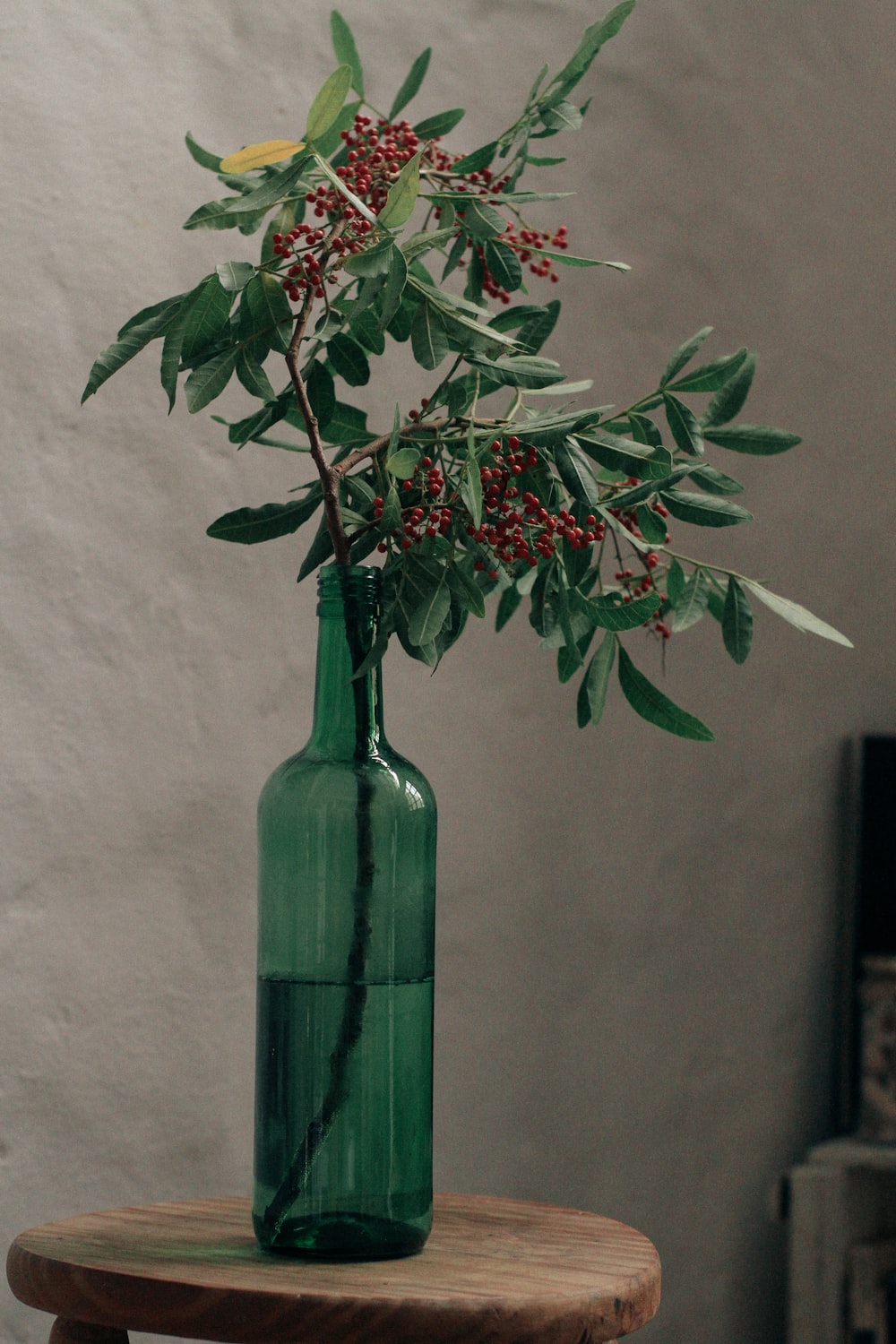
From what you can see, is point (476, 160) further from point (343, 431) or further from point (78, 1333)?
point (78, 1333)

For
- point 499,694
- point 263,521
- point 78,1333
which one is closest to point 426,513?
point 263,521

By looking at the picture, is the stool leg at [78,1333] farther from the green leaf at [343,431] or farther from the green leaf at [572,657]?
the green leaf at [343,431]

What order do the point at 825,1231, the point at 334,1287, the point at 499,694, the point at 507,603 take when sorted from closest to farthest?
the point at 334,1287 → the point at 507,603 → the point at 499,694 → the point at 825,1231

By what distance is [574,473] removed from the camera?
888 millimetres

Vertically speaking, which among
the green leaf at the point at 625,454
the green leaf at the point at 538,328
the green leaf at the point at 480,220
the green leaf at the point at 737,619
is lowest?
the green leaf at the point at 737,619

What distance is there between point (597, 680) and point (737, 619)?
104 millimetres

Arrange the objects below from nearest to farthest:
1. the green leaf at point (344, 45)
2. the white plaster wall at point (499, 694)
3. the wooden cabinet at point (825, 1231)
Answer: the green leaf at point (344, 45) → the white plaster wall at point (499, 694) → the wooden cabinet at point (825, 1231)

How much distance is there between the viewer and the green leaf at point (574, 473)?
0.89m

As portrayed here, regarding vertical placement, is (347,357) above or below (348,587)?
above

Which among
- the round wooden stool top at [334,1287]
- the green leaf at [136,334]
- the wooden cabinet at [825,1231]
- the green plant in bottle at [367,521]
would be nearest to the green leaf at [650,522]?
the green plant in bottle at [367,521]

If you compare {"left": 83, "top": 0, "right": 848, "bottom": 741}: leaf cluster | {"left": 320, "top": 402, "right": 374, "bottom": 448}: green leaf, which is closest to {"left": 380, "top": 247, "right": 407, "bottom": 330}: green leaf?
{"left": 83, "top": 0, "right": 848, "bottom": 741}: leaf cluster

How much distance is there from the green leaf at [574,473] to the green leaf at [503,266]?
0.59 feet

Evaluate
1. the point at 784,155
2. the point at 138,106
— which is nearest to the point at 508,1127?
the point at 138,106

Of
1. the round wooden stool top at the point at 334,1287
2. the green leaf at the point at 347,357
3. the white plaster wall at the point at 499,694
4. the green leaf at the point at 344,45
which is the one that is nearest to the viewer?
the round wooden stool top at the point at 334,1287
